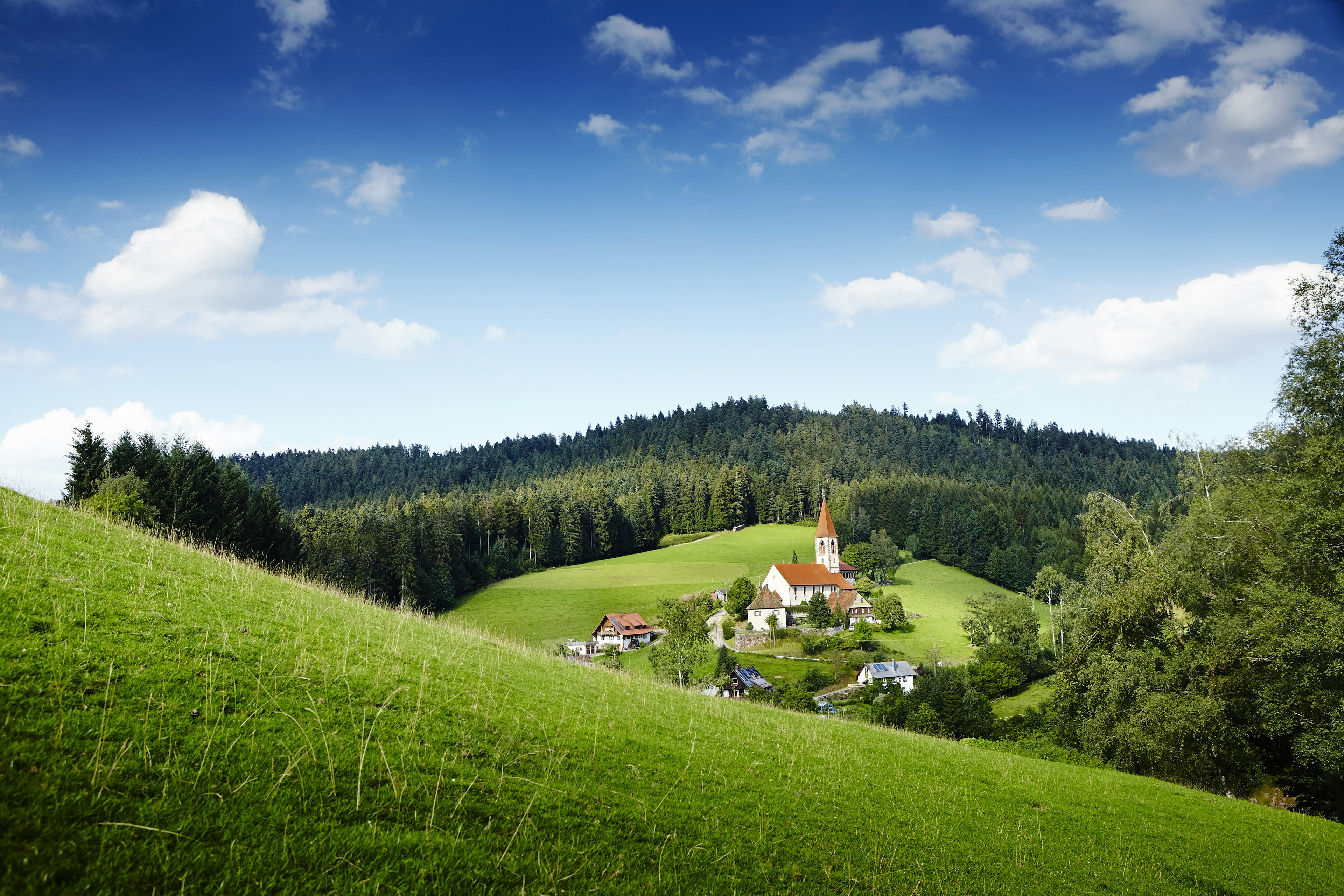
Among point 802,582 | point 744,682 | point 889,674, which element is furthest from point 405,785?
point 802,582

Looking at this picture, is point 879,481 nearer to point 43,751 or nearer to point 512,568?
point 512,568

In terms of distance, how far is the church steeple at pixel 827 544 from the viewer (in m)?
110

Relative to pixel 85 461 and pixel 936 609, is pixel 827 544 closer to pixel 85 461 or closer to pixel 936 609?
pixel 936 609

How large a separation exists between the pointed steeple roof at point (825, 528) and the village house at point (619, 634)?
43.1 m

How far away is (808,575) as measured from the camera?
329 feet

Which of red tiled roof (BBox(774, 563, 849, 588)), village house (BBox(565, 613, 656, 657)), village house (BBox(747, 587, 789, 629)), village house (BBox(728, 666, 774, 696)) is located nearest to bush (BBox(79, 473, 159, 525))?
village house (BBox(565, 613, 656, 657))

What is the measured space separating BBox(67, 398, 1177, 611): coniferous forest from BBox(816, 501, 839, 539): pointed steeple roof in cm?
2382

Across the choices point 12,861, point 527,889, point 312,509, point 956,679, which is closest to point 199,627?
point 12,861

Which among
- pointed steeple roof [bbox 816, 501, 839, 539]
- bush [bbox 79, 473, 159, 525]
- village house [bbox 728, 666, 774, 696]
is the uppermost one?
bush [bbox 79, 473, 159, 525]

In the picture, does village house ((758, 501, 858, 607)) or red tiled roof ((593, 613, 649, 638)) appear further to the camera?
village house ((758, 501, 858, 607))

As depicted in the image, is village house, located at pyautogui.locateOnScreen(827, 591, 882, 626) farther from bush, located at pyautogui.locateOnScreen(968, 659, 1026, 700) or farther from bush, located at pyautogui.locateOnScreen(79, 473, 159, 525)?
bush, located at pyautogui.locateOnScreen(79, 473, 159, 525)

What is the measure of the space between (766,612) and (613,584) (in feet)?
74.9

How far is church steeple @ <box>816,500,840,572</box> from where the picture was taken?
361ft

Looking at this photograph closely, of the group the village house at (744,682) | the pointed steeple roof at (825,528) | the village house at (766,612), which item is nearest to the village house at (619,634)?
the village house at (744,682)
